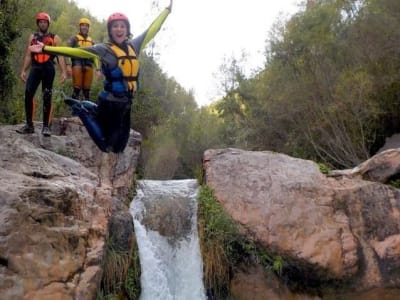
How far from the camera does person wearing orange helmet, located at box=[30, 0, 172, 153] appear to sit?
4840mm

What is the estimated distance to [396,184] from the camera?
32.9 feet

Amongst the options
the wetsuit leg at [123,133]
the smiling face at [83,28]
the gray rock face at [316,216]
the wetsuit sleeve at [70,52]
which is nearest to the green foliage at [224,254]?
the gray rock face at [316,216]

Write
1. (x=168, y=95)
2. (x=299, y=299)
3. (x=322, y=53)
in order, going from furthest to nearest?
(x=168, y=95) → (x=322, y=53) → (x=299, y=299)

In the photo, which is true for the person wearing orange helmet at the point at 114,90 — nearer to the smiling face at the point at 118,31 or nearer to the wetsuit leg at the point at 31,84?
the smiling face at the point at 118,31

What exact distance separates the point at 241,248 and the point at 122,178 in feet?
→ 9.42

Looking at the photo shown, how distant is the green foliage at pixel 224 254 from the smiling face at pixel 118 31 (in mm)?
4935

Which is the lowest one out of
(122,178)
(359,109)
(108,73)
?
(122,178)

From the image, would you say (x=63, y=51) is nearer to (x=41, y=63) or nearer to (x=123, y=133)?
(x=123, y=133)

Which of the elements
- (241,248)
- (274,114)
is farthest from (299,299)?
(274,114)

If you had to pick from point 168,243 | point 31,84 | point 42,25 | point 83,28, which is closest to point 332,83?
point 168,243

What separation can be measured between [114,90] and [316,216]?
5.56m

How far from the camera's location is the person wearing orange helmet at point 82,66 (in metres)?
8.72

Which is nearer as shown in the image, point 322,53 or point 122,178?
point 122,178

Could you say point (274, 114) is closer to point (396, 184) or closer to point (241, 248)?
point (396, 184)
